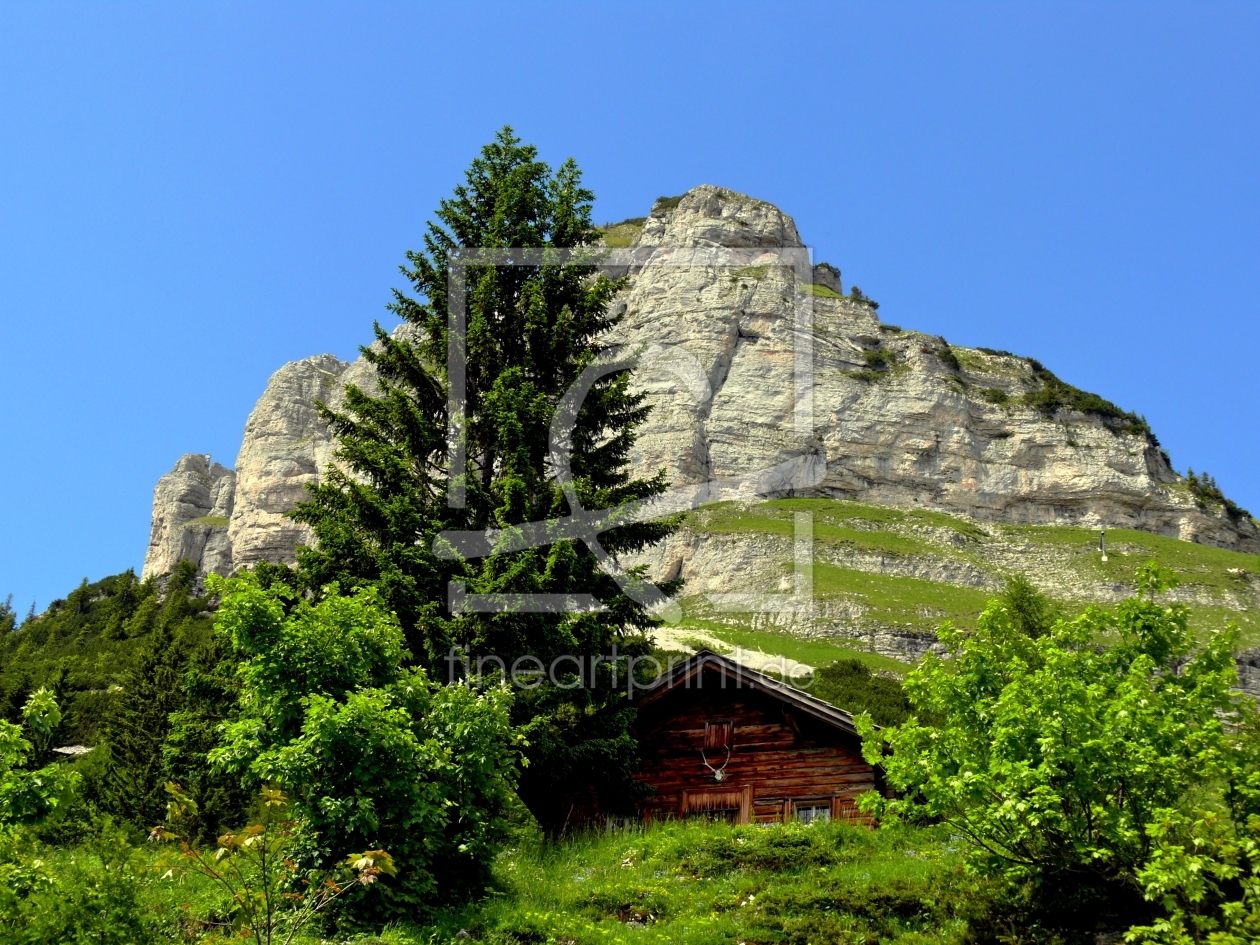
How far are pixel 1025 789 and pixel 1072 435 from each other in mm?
134904

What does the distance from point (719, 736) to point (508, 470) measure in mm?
7895

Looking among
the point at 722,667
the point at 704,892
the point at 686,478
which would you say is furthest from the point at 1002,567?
the point at 704,892

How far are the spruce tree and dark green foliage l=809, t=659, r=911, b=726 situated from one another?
22.0 meters

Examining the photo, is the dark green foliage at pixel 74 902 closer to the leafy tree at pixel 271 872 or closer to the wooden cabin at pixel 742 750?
the leafy tree at pixel 271 872

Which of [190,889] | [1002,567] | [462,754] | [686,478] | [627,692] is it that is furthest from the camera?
[686,478]

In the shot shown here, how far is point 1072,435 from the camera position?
136000 mm

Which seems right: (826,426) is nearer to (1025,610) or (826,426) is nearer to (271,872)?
(1025,610)

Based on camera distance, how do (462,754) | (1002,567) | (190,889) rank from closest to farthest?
1. (462,754)
2. (190,889)
3. (1002,567)

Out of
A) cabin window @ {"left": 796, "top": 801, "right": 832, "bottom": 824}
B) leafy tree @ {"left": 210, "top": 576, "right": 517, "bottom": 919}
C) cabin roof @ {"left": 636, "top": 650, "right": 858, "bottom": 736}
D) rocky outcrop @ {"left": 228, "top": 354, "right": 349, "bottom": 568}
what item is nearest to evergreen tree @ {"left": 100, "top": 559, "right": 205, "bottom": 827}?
cabin roof @ {"left": 636, "top": 650, "right": 858, "bottom": 736}

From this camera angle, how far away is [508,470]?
2125 centimetres

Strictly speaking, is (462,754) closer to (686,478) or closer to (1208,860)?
(1208,860)

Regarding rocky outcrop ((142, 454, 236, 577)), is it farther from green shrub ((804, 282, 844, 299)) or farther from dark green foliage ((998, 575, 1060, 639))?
dark green foliage ((998, 575, 1060, 639))

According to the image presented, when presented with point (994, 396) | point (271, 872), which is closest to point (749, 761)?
point (271, 872)

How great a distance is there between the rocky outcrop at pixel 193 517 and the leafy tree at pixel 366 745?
5575 inches
